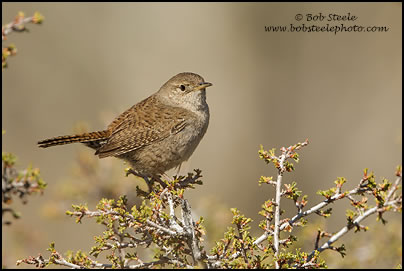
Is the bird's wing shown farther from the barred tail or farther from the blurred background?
the blurred background

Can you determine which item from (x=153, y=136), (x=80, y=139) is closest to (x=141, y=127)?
(x=153, y=136)

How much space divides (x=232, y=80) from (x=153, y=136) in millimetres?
10074

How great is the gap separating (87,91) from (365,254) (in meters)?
9.81

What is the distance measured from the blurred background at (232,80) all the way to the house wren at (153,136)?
253 inches

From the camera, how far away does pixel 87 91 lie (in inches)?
523

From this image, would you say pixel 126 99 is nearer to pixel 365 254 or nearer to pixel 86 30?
pixel 86 30

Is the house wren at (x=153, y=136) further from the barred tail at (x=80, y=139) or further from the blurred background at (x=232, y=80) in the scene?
the blurred background at (x=232, y=80)

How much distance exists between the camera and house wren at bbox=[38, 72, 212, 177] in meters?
4.54

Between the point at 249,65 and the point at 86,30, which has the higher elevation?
the point at 86,30

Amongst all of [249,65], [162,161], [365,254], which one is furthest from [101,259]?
[249,65]

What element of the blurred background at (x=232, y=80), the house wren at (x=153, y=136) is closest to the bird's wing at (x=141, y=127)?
the house wren at (x=153, y=136)

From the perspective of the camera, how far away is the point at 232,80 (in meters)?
14.5

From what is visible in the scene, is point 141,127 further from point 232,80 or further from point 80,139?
point 232,80

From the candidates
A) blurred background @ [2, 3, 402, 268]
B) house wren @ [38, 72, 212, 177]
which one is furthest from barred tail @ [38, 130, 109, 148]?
blurred background @ [2, 3, 402, 268]
